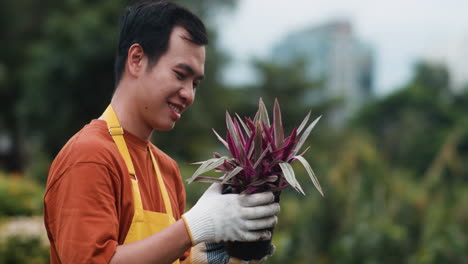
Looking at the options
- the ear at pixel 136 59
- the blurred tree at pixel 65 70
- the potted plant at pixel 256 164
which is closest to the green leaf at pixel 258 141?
the potted plant at pixel 256 164

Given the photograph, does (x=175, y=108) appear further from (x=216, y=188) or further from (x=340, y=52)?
(x=340, y=52)

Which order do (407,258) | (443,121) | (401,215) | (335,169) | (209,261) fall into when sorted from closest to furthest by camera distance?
(209,261) < (407,258) < (401,215) < (335,169) < (443,121)

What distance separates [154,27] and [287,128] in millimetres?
31972

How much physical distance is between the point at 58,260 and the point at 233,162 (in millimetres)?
837

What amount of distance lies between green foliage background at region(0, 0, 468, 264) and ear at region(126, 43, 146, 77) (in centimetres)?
77

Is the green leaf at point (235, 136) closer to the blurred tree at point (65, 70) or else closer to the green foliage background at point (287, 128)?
the green foliage background at point (287, 128)

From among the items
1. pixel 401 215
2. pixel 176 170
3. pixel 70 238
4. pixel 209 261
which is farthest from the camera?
pixel 401 215

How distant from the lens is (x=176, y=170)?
3.19 metres

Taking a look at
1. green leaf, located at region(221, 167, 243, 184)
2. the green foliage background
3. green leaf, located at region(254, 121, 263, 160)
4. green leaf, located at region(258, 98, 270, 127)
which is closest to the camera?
green leaf, located at region(221, 167, 243, 184)

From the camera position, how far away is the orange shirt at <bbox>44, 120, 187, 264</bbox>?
2.26 metres

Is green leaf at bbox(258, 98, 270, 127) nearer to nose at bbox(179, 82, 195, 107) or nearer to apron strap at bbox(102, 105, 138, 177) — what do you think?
nose at bbox(179, 82, 195, 107)

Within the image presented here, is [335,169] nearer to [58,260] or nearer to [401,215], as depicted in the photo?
[401,215]

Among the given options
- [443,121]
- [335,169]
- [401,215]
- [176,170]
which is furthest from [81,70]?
[443,121]

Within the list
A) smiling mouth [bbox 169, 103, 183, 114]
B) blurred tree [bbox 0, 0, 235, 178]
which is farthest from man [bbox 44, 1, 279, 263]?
blurred tree [bbox 0, 0, 235, 178]
